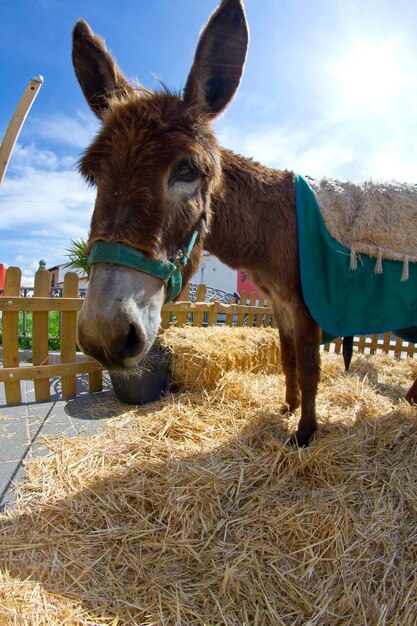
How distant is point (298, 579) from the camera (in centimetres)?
150

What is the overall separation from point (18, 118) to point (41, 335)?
2240 mm

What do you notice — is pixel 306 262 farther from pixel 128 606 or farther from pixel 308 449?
pixel 128 606

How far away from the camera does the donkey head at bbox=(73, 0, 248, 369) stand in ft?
4.46

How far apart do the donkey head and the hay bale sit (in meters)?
2.10

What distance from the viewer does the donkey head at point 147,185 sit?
1358mm

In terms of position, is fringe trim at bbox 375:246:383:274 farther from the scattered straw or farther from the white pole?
the white pole

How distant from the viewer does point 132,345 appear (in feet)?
4.56

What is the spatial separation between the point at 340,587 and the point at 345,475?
0.70m

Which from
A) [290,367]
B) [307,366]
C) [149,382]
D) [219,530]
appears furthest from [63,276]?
[219,530]

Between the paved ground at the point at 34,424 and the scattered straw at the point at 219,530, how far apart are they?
0.15 m

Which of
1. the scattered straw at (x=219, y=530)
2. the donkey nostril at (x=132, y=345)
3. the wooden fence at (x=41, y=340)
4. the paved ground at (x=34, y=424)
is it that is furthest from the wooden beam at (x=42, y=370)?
the donkey nostril at (x=132, y=345)

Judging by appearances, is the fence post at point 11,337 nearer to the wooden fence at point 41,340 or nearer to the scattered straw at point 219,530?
the wooden fence at point 41,340

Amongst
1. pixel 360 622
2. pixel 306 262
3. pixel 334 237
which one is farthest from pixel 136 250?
pixel 360 622

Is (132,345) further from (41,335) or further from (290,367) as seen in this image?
(41,335)
